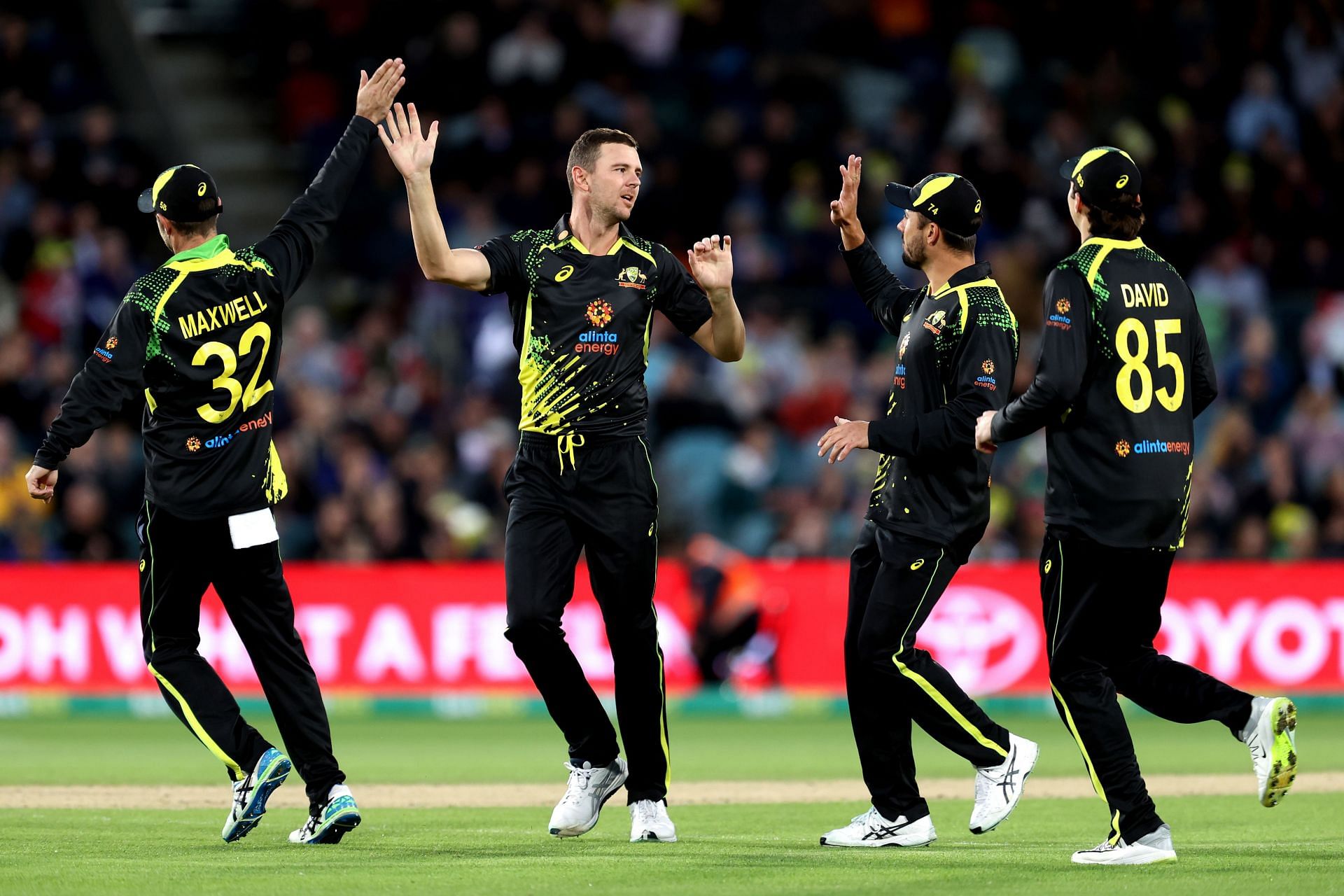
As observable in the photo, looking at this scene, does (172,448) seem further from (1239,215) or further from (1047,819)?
(1239,215)

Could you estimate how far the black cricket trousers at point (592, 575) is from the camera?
8.53 m

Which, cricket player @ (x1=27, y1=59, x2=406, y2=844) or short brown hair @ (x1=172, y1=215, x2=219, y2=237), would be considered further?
short brown hair @ (x1=172, y1=215, x2=219, y2=237)

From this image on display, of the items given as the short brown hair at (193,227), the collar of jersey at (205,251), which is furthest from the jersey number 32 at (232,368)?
the short brown hair at (193,227)

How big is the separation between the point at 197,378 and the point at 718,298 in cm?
222

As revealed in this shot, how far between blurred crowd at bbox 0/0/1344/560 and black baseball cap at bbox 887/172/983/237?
9.63 metres

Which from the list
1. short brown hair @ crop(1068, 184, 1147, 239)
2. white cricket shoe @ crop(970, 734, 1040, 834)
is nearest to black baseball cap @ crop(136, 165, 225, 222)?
short brown hair @ crop(1068, 184, 1147, 239)

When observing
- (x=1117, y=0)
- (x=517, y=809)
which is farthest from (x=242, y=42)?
(x=517, y=809)

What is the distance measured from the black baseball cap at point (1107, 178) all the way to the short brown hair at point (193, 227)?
352 cm

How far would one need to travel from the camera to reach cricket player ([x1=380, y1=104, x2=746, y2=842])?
8.55m

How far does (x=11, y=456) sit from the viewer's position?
58.7ft

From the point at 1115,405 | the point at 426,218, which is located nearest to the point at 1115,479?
the point at 1115,405

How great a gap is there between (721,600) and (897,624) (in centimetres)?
913

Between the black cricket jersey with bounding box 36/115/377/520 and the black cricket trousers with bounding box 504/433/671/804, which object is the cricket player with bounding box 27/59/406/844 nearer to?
the black cricket jersey with bounding box 36/115/377/520

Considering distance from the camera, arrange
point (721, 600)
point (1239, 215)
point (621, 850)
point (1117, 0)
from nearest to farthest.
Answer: point (621, 850) → point (721, 600) → point (1239, 215) → point (1117, 0)
